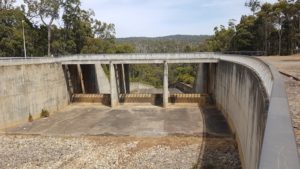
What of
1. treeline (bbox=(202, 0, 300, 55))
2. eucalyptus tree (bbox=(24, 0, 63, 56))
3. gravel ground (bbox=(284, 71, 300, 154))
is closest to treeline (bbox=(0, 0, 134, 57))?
eucalyptus tree (bbox=(24, 0, 63, 56))

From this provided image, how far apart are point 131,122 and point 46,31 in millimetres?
32140

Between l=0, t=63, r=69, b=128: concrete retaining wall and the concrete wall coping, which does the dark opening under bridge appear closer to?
l=0, t=63, r=69, b=128: concrete retaining wall

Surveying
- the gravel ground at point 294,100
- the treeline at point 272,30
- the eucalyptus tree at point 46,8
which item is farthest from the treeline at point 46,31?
the gravel ground at point 294,100

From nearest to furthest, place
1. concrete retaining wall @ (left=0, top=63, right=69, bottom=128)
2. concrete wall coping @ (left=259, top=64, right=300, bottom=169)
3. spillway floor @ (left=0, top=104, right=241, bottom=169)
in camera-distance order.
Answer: concrete wall coping @ (left=259, top=64, right=300, bottom=169) < spillway floor @ (left=0, top=104, right=241, bottom=169) < concrete retaining wall @ (left=0, top=63, right=69, bottom=128)

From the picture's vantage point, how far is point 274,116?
10.9 feet

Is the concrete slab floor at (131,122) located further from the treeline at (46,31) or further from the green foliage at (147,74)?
the green foliage at (147,74)

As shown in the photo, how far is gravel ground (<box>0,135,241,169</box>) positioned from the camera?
16.6 metres

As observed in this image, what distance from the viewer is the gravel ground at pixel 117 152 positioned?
54.5ft

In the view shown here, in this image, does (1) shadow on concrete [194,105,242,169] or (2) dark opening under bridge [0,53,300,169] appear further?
(2) dark opening under bridge [0,53,300,169]

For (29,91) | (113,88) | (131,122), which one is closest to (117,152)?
(131,122)

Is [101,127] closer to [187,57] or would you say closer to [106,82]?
[187,57]

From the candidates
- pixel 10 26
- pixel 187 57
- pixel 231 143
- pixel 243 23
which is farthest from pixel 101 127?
pixel 243 23

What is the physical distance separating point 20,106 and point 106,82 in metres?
19.3

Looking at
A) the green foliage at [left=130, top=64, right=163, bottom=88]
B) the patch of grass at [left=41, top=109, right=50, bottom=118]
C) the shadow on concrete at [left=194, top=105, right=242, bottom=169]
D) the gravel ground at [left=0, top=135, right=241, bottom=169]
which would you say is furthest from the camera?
the green foliage at [left=130, top=64, right=163, bottom=88]
